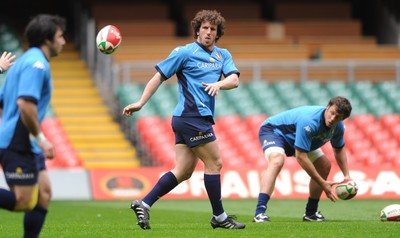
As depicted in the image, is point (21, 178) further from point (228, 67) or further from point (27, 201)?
point (228, 67)

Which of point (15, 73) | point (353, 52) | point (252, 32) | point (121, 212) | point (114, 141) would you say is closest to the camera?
point (15, 73)

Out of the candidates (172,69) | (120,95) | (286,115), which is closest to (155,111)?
(120,95)

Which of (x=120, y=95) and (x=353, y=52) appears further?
(x=353, y=52)

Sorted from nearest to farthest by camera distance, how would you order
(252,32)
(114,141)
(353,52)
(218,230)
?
(218,230)
(114,141)
(353,52)
(252,32)

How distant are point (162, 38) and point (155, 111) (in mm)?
4292

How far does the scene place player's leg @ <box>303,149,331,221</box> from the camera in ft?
38.8

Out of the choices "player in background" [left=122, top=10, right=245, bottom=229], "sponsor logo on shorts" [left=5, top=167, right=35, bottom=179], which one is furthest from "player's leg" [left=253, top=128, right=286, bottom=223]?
"sponsor logo on shorts" [left=5, top=167, right=35, bottom=179]

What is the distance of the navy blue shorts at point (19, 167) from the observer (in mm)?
7609

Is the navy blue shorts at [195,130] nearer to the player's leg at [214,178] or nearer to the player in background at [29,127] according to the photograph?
the player's leg at [214,178]

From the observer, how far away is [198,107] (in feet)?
33.1

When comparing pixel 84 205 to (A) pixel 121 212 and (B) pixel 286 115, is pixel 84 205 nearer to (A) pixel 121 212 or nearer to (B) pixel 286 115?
(A) pixel 121 212

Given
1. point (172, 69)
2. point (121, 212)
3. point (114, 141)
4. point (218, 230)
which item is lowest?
point (114, 141)

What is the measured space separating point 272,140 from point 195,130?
2.03m

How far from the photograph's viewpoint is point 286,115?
11.9m
